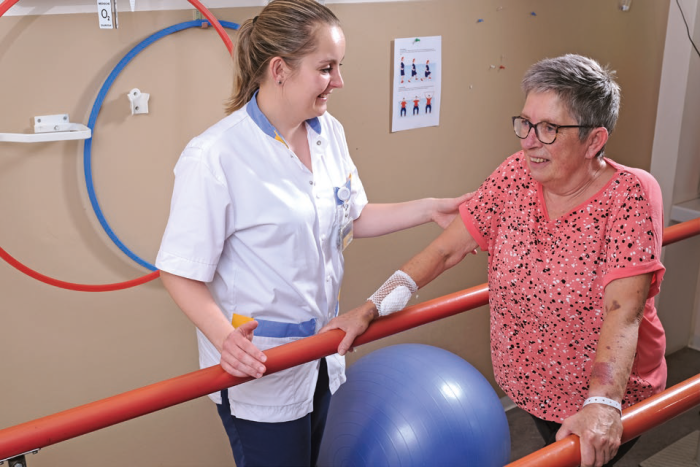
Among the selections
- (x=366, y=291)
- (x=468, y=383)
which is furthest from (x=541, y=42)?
(x=468, y=383)

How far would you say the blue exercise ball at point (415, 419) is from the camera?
1.92m

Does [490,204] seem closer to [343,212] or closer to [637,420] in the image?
[343,212]

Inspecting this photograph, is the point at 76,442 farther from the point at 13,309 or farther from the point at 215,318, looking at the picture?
the point at 215,318

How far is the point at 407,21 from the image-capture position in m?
2.63

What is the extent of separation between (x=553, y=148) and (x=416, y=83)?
128 cm

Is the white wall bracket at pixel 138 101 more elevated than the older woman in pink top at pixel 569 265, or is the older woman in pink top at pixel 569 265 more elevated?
the white wall bracket at pixel 138 101

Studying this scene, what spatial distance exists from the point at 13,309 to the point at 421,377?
1.12 metres

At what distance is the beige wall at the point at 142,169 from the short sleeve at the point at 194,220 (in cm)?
64

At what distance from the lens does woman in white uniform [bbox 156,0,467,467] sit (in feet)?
5.03

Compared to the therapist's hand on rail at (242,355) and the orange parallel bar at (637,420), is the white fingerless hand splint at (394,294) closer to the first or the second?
the therapist's hand on rail at (242,355)

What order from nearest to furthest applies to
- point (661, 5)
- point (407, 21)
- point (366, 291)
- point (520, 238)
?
point (520, 238), point (407, 21), point (366, 291), point (661, 5)

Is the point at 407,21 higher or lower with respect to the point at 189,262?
higher

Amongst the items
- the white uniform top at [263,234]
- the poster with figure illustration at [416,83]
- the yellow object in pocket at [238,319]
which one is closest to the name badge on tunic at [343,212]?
the white uniform top at [263,234]

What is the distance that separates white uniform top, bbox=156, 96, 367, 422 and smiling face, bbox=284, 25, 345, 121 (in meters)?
0.09
